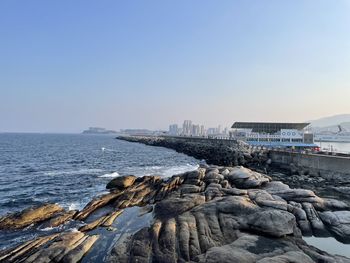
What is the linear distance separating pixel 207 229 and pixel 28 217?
41.3 ft

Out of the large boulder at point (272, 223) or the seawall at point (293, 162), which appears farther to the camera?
the seawall at point (293, 162)

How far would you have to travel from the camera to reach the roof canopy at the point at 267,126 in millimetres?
79338

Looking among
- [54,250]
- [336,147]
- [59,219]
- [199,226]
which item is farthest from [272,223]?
[336,147]

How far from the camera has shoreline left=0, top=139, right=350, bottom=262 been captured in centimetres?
1341

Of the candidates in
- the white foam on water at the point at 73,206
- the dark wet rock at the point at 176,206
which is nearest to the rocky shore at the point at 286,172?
the dark wet rock at the point at 176,206

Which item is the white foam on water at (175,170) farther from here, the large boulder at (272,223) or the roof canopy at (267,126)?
the roof canopy at (267,126)

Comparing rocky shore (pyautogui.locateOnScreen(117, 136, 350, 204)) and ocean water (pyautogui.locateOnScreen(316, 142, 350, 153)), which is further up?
ocean water (pyautogui.locateOnScreen(316, 142, 350, 153))

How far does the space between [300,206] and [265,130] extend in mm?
67703

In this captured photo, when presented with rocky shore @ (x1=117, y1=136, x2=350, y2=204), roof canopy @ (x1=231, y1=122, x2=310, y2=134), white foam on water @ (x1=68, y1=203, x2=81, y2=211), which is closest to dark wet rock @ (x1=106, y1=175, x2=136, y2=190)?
white foam on water @ (x1=68, y1=203, x2=81, y2=211)

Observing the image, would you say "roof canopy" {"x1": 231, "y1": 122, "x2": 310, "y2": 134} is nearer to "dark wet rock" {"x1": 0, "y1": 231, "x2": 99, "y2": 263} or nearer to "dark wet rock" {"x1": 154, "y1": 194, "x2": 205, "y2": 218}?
"dark wet rock" {"x1": 154, "y1": 194, "x2": 205, "y2": 218}

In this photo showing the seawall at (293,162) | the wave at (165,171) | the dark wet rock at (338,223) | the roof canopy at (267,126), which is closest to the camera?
the dark wet rock at (338,223)

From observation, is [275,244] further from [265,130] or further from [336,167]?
[265,130]

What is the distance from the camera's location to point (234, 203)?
18938mm

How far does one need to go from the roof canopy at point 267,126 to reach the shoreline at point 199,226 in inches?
2270
